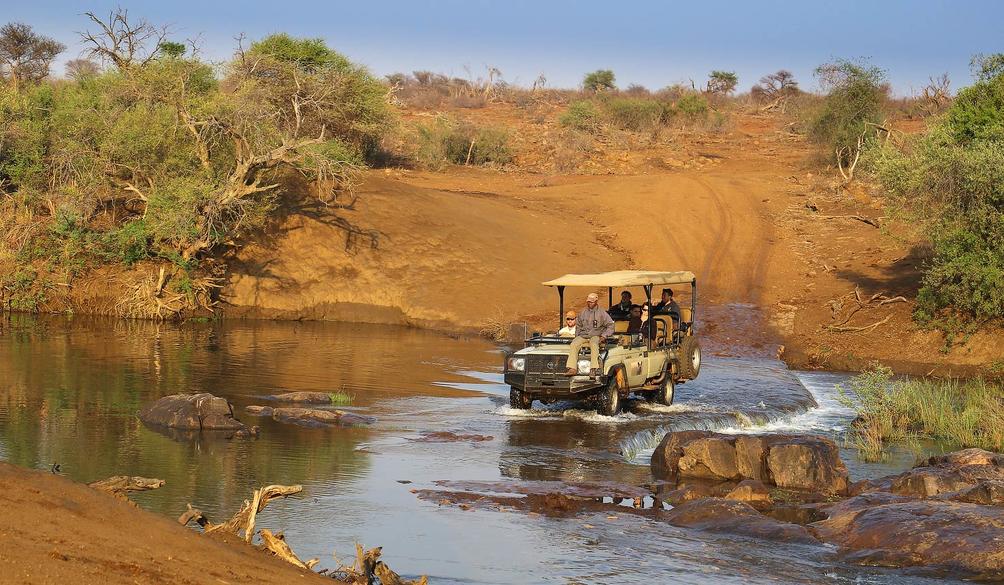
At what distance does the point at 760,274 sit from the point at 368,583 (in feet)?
82.9

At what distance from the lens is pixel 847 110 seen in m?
44.8

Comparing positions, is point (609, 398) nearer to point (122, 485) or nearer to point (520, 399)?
point (520, 399)

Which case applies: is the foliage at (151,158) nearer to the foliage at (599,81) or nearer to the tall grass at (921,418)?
the tall grass at (921,418)

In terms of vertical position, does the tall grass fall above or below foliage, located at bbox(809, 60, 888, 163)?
below

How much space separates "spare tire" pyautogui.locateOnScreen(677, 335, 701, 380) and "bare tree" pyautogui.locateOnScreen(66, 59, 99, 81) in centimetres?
1984

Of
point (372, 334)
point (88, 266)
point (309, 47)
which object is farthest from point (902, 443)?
point (309, 47)

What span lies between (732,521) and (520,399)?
21.4 feet

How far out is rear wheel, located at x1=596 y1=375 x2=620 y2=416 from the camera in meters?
17.0

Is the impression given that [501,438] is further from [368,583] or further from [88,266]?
[88,266]

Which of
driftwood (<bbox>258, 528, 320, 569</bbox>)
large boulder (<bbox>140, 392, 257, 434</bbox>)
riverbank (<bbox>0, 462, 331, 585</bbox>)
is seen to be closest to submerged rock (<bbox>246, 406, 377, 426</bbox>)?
large boulder (<bbox>140, 392, 257, 434</bbox>)

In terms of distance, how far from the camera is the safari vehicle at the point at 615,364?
1670cm

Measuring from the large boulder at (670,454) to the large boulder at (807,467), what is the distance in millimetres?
1041

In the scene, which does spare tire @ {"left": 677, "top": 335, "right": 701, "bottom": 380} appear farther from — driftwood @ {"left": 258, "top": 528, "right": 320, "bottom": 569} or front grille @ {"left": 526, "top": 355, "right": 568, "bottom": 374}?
driftwood @ {"left": 258, "top": 528, "right": 320, "bottom": 569}

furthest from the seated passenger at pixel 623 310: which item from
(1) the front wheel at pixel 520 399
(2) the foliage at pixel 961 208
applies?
(2) the foliage at pixel 961 208
